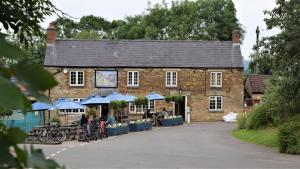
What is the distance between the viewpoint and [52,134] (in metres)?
34.7

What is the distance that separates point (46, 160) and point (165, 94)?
187 ft

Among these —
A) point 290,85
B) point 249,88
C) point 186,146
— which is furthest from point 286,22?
point 249,88

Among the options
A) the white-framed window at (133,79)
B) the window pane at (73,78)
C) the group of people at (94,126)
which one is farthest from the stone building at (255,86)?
the group of people at (94,126)

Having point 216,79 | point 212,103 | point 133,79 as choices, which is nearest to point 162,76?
point 133,79

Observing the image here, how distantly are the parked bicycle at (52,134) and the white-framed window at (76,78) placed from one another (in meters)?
21.7

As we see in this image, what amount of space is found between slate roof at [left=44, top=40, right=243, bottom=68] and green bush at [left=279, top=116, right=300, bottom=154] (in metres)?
30.1

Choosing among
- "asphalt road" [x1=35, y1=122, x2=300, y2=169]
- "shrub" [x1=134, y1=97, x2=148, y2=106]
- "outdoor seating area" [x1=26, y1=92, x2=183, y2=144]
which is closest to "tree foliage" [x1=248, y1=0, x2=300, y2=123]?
"asphalt road" [x1=35, y1=122, x2=300, y2=169]

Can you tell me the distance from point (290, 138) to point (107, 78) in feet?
106

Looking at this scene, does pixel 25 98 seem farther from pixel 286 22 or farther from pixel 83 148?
pixel 83 148

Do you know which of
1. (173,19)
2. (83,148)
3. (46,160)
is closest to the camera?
(46,160)

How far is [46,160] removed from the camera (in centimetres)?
129

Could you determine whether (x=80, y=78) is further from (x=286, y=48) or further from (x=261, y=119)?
(x=286, y=48)

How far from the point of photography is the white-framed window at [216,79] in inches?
2305

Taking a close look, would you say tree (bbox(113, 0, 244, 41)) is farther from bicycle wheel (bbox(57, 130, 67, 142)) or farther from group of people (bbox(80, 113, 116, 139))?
bicycle wheel (bbox(57, 130, 67, 142))
